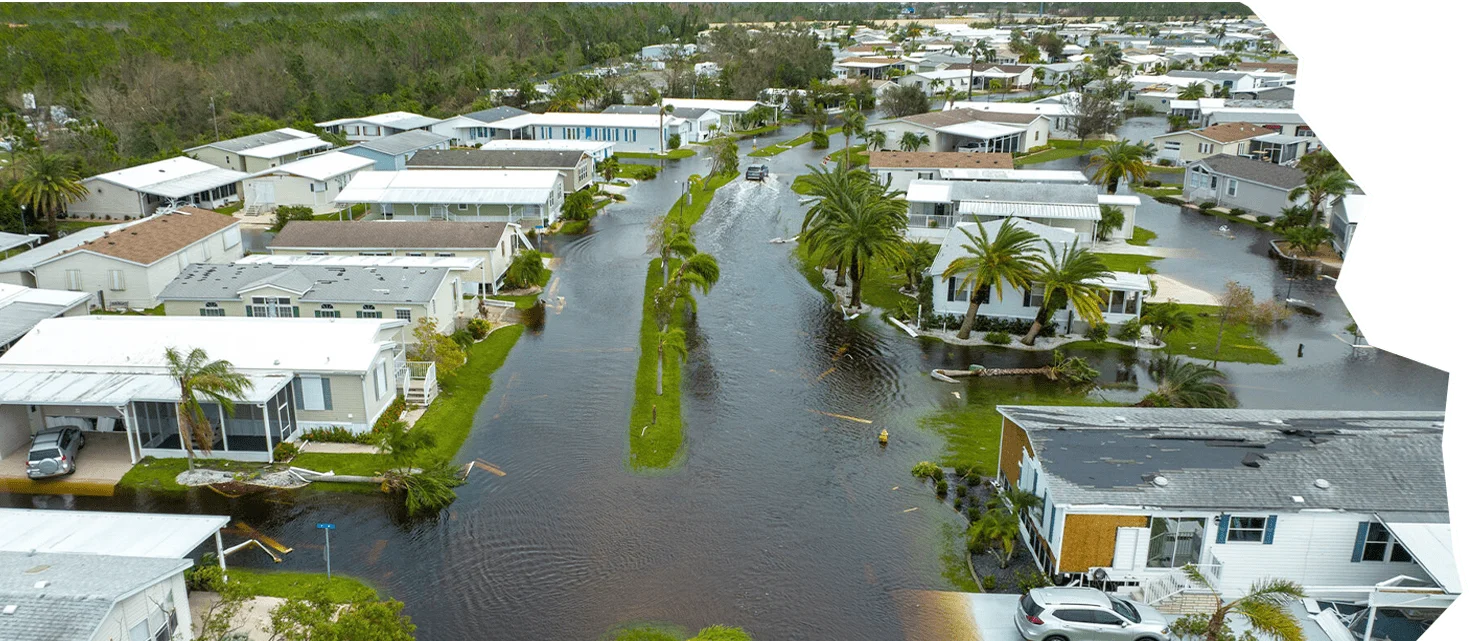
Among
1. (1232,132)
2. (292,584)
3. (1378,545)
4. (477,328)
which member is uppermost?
(1232,132)

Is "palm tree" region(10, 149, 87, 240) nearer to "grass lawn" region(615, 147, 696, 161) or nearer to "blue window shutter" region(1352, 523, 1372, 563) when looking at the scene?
"grass lawn" region(615, 147, 696, 161)

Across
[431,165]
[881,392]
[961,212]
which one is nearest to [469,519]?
[881,392]

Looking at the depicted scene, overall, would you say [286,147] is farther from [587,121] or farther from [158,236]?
[158,236]

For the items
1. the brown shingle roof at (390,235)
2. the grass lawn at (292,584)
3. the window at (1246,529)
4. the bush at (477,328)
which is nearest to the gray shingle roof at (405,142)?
the brown shingle roof at (390,235)

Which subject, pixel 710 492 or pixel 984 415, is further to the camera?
pixel 984 415

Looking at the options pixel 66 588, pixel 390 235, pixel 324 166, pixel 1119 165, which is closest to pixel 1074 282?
pixel 1119 165

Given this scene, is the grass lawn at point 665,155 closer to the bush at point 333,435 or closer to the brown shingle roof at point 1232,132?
the brown shingle roof at point 1232,132
